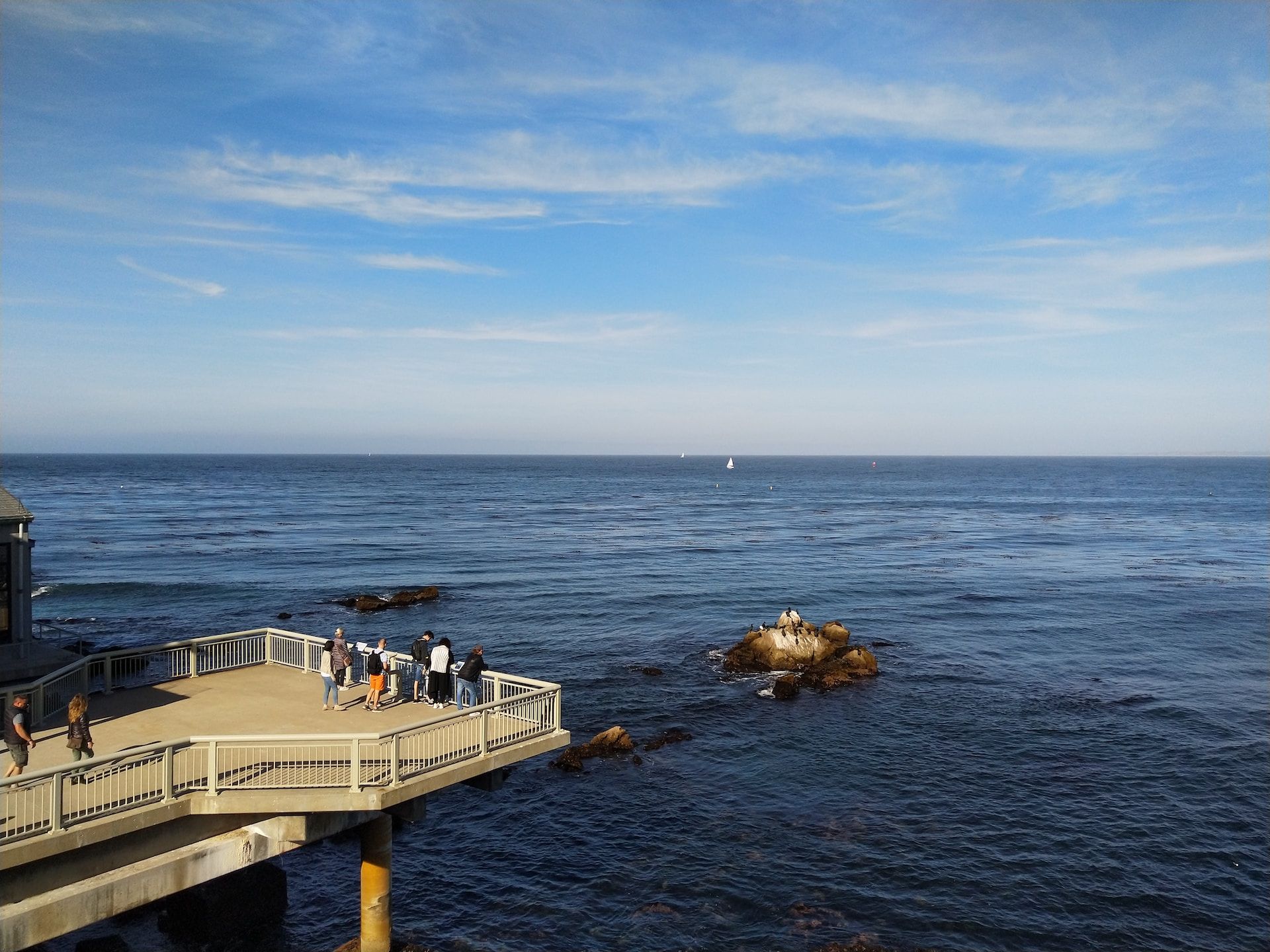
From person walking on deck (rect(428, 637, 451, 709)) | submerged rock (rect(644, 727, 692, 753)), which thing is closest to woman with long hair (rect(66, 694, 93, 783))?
person walking on deck (rect(428, 637, 451, 709))

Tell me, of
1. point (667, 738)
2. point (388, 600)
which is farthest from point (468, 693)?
point (388, 600)

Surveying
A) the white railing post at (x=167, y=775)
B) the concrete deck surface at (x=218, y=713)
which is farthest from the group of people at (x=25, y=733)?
the white railing post at (x=167, y=775)

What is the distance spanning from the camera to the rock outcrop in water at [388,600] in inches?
2274

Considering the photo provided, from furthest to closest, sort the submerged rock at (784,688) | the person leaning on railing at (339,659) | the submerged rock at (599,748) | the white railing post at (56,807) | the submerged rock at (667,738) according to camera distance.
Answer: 1. the submerged rock at (784,688)
2. the submerged rock at (667,738)
3. the submerged rock at (599,748)
4. the person leaning on railing at (339,659)
5. the white railing post at (56,807)

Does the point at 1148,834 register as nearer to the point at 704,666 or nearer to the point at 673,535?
the point at 704,666

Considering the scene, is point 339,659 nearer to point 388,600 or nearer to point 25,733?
point 25,733

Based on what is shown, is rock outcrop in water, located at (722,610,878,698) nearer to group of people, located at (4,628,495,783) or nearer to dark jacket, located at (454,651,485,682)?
group of people, located at (4,628,495,783)

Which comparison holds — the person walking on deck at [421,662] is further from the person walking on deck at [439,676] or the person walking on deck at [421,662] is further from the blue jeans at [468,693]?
the blue jeans at [468,693]

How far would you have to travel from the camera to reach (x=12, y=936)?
1303cm

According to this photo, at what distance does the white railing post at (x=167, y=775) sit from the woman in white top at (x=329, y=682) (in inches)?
201

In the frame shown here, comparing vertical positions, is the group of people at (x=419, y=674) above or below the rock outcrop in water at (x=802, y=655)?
above

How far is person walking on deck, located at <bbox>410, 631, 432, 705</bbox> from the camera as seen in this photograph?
21125mm

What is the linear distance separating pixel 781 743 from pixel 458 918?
15155mm

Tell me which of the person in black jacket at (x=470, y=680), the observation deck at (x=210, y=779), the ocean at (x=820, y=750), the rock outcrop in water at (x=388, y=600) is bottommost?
the ocean at (x=820, y=750)
